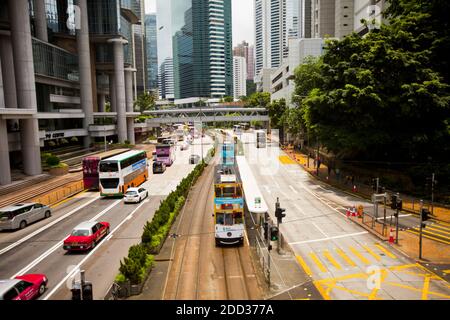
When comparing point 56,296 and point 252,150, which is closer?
point 56,296

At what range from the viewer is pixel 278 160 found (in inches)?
2906

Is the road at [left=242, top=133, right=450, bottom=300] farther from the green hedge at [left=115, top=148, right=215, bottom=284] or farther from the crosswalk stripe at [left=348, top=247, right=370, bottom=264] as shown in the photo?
the green hedge at [left=115, top=148, right=215, bottom=284]

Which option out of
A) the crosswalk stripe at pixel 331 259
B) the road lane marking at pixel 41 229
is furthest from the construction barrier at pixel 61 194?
the crosswalk stripe at pixel 331 259

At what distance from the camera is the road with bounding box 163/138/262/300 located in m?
18.6

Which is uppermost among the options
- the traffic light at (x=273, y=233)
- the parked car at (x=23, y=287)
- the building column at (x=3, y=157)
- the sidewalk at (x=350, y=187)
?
the building column at (x=3, y=157)

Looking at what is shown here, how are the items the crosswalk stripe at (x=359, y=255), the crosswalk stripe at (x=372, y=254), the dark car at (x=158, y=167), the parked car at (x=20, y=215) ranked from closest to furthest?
the crosswalk stripe at (x=359, y=255), the crosswalk stripe at (x=372, y=254), the parked car at (x=20, y=215), the dark car at (x=158, y=167)

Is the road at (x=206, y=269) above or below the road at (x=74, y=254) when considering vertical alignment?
above

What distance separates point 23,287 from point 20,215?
1701cm

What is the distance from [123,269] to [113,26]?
271ft

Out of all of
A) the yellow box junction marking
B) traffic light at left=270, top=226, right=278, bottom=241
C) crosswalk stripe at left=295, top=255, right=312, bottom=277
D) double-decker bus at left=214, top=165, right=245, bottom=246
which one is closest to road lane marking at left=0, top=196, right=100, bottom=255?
double-decker bus at left=214, top=165, right=245, bottom=246

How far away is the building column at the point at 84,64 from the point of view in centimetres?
7962

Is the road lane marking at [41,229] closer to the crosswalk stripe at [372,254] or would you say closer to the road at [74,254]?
the road at [74,254]
